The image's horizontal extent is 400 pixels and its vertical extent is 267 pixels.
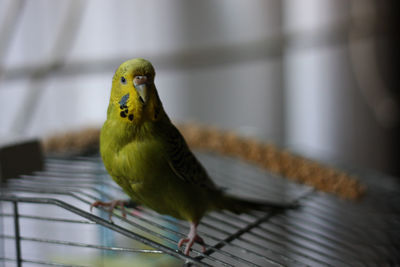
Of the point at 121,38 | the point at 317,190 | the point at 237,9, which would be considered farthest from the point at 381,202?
the point at 237,9

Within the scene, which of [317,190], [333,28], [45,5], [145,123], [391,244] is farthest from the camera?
[333,28]

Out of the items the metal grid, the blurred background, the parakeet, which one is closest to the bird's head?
the parakeet

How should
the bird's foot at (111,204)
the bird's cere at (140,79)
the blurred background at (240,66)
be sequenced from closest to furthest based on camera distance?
the bird's cere at (140,79) → the bird's foot at (111,204) → the blurred background at (240,66)

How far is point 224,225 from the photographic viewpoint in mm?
883

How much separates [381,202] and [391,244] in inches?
7.0

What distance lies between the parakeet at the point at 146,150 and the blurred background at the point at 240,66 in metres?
1.30

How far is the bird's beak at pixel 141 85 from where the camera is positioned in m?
0.51

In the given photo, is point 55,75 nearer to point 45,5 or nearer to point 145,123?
point 45,5

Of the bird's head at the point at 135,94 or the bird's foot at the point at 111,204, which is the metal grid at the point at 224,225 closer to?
the bird's foot at the point at 111,204

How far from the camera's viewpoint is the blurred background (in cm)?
194

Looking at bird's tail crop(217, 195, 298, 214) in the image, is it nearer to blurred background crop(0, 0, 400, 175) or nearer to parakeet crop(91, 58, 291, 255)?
parakeet crop(91, 58, 291, 255)

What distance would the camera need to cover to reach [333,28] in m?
2.17

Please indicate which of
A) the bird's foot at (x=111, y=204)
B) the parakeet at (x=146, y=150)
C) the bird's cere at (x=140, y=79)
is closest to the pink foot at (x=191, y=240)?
the parakeet at (x=146, y=150)

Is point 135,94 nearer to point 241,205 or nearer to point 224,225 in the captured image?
point 241,205
